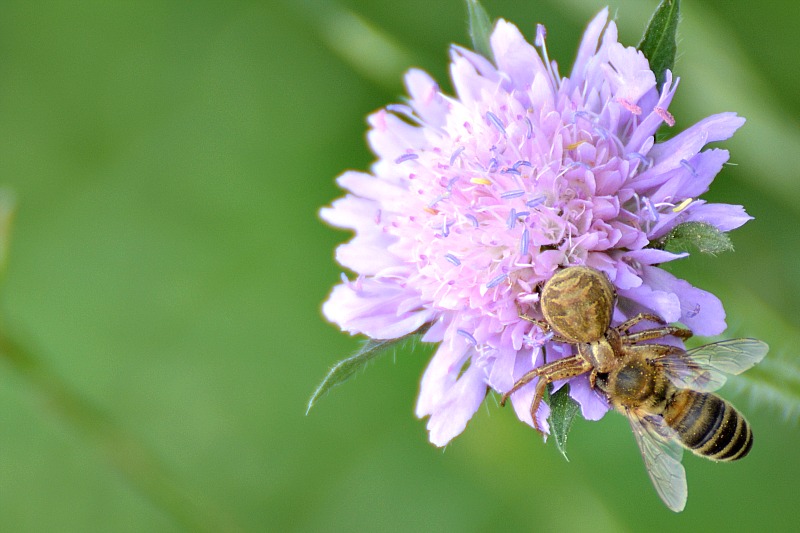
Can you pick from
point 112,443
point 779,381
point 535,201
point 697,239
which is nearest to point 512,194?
point 535,201

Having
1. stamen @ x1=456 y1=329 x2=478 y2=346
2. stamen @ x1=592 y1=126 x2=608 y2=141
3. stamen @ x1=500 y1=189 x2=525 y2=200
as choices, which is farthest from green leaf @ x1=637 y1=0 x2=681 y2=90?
stamen @ x1=456 y1=329 x2=478 y2=346

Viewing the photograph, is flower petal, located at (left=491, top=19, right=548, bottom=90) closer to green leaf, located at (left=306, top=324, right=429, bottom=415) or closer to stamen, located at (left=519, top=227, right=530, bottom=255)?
stamen, located at (left=519, top=227, right=530, bottom=255)

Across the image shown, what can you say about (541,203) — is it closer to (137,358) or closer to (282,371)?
(282,371)

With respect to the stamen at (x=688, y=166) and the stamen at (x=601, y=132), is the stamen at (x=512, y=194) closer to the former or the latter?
the stamen at (x=601, y=132)

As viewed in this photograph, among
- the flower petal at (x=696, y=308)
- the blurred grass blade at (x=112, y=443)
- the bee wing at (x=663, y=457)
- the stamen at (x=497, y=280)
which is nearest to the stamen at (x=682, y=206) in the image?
the flower petal at (x=696, y=308)

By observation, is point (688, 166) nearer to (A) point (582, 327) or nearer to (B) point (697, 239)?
(B) point (697, 239)

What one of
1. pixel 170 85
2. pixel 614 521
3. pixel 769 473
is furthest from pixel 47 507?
pixel 769 473
